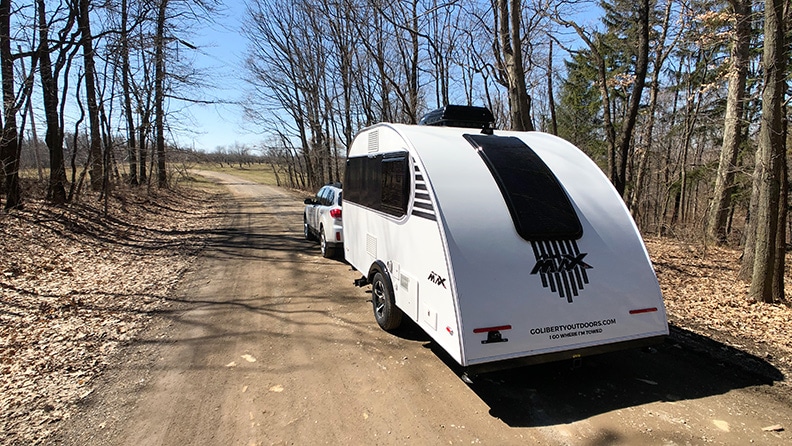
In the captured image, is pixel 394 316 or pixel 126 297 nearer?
pixel 394 316

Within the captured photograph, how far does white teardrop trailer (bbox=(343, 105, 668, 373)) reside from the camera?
3564mm

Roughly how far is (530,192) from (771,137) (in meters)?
4.61

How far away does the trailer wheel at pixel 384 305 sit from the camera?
5004mm

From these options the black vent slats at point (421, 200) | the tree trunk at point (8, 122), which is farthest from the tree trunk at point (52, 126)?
the black vent slats at point (421, 200)

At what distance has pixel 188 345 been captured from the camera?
4.97 metres

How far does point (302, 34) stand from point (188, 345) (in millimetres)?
25383

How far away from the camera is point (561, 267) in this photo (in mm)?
3805

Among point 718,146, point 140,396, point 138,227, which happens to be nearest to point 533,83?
point 718,146

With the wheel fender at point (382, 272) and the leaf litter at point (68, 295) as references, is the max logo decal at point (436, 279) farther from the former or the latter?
the leaf litter at point (68, 295)

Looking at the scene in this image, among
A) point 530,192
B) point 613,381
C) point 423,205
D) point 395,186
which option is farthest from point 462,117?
point 613,381

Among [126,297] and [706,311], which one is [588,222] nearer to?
[706,311]

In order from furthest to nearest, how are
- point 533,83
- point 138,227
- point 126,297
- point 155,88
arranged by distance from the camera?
1. point 533,83
2. point 155,88
3. point 138,227
4. point 126,297

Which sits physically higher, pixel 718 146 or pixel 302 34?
pixel 302 34

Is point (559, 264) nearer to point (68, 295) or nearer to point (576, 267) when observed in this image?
point (576, 267)
